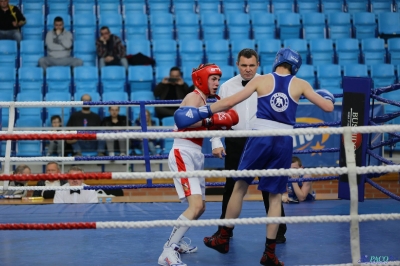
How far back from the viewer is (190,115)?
3852 mm

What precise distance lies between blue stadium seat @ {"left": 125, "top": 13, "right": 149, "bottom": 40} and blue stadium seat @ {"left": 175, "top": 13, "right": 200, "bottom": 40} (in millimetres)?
543

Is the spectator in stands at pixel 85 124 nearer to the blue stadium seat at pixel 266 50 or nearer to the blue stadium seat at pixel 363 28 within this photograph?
the blue stadium seat at pixel 266 50

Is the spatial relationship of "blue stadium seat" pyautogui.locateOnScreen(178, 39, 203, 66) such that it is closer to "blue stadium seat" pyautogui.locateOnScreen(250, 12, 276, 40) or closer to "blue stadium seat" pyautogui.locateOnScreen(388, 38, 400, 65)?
"blue stadium seat" pyautogui.locateOnScreen(250, 12, 276, 40)

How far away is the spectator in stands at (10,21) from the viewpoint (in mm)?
10227

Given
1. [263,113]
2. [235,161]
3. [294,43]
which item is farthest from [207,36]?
[263,113]

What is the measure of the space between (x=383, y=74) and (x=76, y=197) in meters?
5.73

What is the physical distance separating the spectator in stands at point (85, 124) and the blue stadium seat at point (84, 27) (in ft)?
8.45

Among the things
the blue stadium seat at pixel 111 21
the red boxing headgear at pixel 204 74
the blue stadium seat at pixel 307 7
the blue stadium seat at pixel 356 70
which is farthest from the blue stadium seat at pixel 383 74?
the red boxing headgear at pixel 204 74

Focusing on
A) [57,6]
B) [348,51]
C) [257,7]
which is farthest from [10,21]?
[348,51]

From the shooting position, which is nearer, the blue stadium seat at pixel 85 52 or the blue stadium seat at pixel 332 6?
the blue stadium seat at pixel 85 52

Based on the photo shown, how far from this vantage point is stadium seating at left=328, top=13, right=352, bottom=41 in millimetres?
11312

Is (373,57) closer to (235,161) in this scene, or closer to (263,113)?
(235,161)

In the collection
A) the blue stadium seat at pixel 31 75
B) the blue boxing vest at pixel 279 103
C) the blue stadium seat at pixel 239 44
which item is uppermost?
the blue stadium seat at pixel 239 44

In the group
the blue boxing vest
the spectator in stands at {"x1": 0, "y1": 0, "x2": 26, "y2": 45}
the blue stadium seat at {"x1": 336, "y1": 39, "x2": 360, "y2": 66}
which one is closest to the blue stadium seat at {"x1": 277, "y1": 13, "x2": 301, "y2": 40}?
the blue stadium seat at {"x1": 336, "y1": 39, "x2": 360, "y2": 66}
